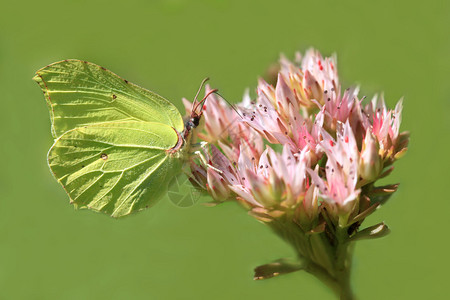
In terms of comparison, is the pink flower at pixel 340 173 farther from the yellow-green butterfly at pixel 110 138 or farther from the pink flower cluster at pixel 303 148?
the yellow-green butterfly at pixel 110 138

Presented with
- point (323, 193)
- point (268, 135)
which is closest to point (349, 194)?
point (323, 193)

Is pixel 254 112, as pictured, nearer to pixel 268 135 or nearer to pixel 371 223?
pixel 268 135

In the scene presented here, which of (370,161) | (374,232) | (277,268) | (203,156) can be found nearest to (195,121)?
(203,156)

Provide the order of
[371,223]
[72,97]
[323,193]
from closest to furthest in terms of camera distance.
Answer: [323,193] → [371,223] → [72,97]

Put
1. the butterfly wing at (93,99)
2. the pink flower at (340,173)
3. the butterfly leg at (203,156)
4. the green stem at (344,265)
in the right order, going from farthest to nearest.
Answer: the butterfly wing at (93,99), the butterfly leg at (203,156), the green stem at (344,265), the pink flower at (340,173)

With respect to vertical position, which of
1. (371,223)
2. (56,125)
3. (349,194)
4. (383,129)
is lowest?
(371,223)

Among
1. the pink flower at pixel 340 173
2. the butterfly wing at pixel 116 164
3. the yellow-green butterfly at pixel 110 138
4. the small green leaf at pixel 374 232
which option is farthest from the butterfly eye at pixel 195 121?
the small green leaf at pixel 374 232
